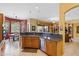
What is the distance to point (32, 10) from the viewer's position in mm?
3838

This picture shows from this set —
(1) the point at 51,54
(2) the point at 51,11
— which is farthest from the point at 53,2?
(1) the point at 51,54

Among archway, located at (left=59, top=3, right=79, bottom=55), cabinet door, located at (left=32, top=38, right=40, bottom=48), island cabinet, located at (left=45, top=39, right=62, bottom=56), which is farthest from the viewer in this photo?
cabinet door, located at (left=32, top=38, right=40, bottom=48)

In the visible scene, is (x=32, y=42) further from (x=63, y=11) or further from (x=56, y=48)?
(x=63, y=11)

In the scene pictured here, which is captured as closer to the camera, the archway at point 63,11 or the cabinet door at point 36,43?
the archway at point 63,11

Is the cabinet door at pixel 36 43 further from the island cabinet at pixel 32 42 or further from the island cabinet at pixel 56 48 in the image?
the island cabinet at pixel 56 48

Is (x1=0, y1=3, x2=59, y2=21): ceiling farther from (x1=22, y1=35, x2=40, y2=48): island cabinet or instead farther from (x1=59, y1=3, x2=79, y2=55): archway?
(x1=22, y1=35, x2=40, y2=48): island cabinet

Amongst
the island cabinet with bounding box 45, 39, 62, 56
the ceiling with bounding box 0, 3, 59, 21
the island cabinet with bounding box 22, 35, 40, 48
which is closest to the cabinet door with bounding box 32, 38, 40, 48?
the island cabinet with bounding box 22, 35, 40, 48

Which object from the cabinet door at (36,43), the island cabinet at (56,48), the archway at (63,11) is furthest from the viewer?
the cabinet door at (36,43)

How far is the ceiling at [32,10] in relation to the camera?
364cm

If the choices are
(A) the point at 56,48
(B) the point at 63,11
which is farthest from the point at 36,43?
(B) the point at 63,11

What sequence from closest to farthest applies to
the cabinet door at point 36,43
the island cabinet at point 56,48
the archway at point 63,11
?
the archway at point 63,11 < the island cabinet at point 56,48 < the cabinet door at point 36,43

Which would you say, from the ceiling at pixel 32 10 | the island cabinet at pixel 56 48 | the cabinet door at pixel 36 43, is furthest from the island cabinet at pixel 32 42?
the ceiling at pixel 32 10

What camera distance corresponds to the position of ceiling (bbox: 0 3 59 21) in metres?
3.64

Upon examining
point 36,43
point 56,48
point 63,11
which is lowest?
point 36,43
